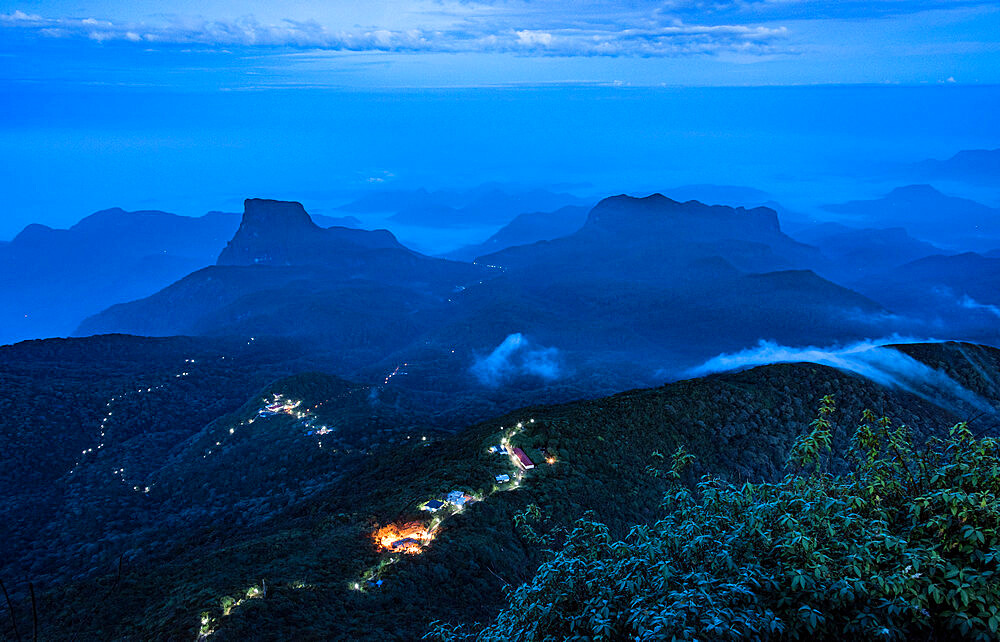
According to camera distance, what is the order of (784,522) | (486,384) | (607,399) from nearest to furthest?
(784,522) → (607,399) → (486,384)

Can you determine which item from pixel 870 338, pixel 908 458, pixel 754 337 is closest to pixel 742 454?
pixel 908 458

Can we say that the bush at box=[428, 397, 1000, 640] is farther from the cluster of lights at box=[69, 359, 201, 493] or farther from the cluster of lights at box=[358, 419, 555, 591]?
the cluster of lights at box=[69, 359, 201, 493]

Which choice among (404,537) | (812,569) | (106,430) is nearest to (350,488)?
(404,537)

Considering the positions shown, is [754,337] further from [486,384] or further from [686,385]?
[686,385]

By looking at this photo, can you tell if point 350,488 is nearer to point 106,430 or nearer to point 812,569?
point 106,430

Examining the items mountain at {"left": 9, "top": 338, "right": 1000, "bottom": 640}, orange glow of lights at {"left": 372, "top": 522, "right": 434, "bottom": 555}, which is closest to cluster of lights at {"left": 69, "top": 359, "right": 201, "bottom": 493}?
mountain at {"left": 9, "top": 338, "right": 1000, "bottom": 640}

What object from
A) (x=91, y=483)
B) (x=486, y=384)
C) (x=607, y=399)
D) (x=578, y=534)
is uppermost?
(x=578, y=534)
